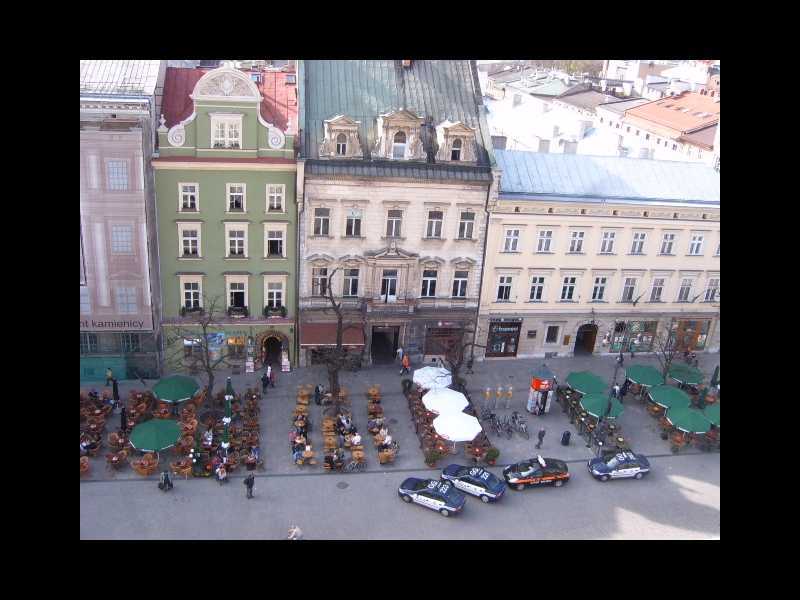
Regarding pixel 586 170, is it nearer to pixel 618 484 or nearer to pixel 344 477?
pixel 618 484

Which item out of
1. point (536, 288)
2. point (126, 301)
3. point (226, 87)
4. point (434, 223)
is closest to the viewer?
point (226, 87)

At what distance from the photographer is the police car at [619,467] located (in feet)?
114

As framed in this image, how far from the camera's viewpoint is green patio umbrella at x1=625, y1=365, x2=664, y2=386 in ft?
136

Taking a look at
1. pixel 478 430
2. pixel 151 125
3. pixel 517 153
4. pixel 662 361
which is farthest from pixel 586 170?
pixel 151 125

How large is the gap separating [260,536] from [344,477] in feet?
18.3

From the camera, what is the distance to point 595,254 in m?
44.1

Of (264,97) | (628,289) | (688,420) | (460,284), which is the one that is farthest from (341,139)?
(688,420)

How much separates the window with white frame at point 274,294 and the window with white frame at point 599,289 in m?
20.3

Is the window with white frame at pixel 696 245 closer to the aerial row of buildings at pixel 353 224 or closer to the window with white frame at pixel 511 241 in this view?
the aerial row of buildings at pixel 353 224

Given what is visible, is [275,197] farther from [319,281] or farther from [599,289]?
[599,289]

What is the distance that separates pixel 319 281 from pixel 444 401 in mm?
10792

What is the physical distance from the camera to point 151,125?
36.9 m

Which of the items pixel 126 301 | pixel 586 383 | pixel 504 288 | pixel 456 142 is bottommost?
pixel 586 383

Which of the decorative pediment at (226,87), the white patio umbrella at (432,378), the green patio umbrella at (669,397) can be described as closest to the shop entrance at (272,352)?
the white patio umbrella at (432,378)
